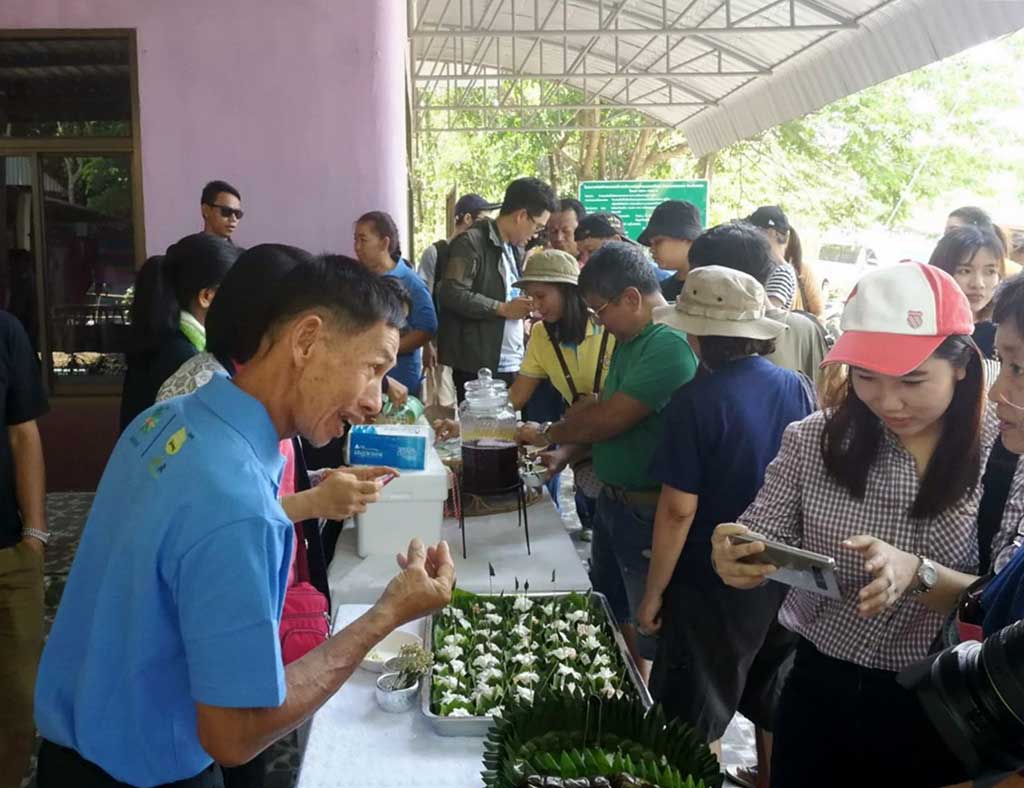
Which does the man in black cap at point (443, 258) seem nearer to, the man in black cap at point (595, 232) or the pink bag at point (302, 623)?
the man in black cap at point (595, 232)

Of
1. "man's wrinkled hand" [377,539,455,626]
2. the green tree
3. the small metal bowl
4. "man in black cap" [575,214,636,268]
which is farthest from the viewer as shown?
the green tree

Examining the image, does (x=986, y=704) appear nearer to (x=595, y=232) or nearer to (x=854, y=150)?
(x=595, y=232)

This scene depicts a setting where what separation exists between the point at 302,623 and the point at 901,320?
1242 mm

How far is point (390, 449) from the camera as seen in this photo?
253 cm

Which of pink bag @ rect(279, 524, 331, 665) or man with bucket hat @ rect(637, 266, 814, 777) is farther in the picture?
man with bucket hat @ rect(637, 266, 814, 777)

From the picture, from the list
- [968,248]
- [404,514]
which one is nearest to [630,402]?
[404,514]

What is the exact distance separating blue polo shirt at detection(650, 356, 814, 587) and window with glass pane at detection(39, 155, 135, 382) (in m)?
3.86

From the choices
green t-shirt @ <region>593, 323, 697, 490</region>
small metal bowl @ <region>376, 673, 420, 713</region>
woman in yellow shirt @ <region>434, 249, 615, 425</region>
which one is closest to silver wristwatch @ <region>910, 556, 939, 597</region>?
small metal bowl @ <region>376, 673, 420, 713</region>

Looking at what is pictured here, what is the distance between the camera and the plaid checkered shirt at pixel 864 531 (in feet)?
5.31

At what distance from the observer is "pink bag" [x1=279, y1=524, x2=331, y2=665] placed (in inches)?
73.1

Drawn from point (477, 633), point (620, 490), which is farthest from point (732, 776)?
point (477, 633)

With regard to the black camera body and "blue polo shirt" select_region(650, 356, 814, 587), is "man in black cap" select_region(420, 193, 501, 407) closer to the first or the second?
"blue polo shirt" select_region(650, 356, 814, 587)

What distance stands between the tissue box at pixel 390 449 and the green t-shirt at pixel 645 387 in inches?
21.0

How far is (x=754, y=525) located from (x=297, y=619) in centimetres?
91
